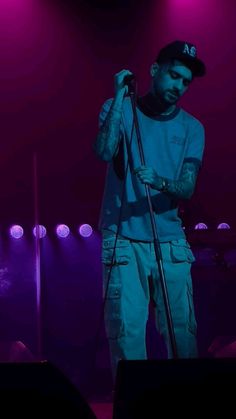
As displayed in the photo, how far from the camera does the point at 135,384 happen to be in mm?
1567

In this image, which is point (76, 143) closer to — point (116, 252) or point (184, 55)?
point (184, 55)

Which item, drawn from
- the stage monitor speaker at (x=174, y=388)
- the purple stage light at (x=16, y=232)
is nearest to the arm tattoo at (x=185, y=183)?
the stage monitor speaker at (x=174, y=388)

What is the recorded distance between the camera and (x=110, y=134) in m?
3.15

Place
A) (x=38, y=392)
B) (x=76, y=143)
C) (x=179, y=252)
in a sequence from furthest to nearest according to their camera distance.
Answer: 1. (x=76, y=143)
2. (x=179, y=252)
3. (x=38, y=392)

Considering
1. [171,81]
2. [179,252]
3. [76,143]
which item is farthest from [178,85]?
[76,143]

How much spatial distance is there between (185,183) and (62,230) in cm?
282

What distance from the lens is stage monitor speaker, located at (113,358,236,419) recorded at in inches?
61.7

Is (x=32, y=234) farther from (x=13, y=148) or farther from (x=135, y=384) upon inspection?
(x=135, y=384)

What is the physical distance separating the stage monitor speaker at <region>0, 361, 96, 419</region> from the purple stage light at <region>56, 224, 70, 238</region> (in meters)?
4.38

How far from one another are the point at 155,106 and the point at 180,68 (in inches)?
8.9

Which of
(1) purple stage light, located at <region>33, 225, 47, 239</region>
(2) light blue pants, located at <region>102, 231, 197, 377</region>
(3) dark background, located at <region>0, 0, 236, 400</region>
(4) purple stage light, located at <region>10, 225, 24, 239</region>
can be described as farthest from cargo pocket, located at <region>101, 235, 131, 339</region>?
(4) purple stage light, located at <region>10, 225, 24, 239</region>

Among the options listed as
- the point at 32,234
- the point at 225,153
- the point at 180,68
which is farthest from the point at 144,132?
the point at 225,153

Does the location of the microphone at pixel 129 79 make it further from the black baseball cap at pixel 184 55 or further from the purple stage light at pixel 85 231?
the purple stage light at pixel 85 231

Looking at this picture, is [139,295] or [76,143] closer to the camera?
[139,295]
